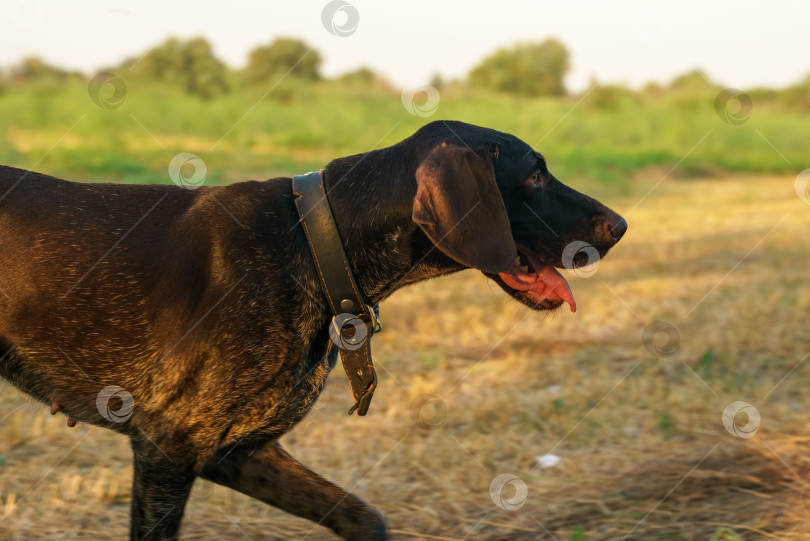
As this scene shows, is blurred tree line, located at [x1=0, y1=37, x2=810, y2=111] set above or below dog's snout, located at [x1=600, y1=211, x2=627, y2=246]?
above

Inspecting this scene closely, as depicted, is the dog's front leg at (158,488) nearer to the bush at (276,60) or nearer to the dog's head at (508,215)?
the dog's head at (508,215)

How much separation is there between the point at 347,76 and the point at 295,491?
106 ft

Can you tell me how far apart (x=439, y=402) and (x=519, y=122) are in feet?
71.0

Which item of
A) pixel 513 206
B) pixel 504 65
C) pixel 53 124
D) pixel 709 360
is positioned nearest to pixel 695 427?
pixel 709 360

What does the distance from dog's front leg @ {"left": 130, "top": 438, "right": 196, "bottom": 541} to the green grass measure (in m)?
13.0

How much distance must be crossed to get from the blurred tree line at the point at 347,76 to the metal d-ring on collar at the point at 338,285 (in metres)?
18.2

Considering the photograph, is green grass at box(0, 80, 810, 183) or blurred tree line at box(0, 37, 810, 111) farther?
blurred tree line at box(0, 37, 810, 111)

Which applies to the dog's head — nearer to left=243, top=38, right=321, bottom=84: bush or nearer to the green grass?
the green grass

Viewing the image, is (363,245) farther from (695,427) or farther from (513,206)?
(695,427)

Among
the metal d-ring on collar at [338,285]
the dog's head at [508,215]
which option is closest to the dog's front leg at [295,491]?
the metal d-ring on collar at [338,285]

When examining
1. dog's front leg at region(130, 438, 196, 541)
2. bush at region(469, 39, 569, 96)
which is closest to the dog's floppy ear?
dog's front leg at region(130, 438, 196, 541)

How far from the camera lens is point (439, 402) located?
541cm

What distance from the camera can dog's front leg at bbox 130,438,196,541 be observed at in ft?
9.95

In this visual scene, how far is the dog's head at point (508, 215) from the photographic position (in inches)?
121
